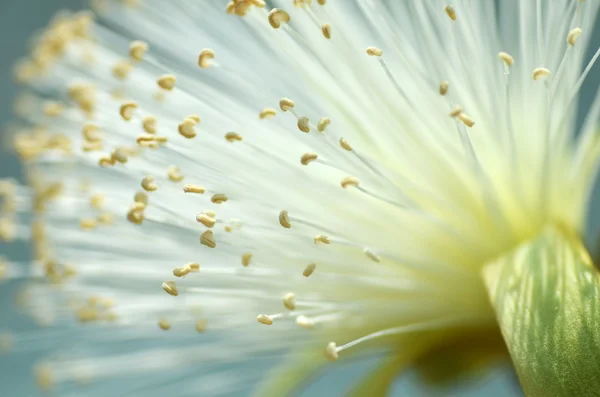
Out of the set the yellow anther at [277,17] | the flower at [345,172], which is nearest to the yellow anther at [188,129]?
the flower at [345,172]

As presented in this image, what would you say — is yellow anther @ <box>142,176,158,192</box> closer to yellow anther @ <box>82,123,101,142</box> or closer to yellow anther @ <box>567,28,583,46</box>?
yellow anther @ <box>82,123,101,142</box>

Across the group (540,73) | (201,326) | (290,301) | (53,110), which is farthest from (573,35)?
(53,110)

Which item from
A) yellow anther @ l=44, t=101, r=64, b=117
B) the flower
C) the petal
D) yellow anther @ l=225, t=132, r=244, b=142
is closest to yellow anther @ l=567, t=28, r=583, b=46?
the flower

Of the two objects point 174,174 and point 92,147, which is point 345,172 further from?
point 92,147

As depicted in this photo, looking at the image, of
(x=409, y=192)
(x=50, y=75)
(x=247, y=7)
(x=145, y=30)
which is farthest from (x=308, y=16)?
(x=50, y=75)

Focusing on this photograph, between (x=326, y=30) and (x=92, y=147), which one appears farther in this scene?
(x=92, y=147)

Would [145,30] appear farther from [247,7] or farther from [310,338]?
[310,338]
